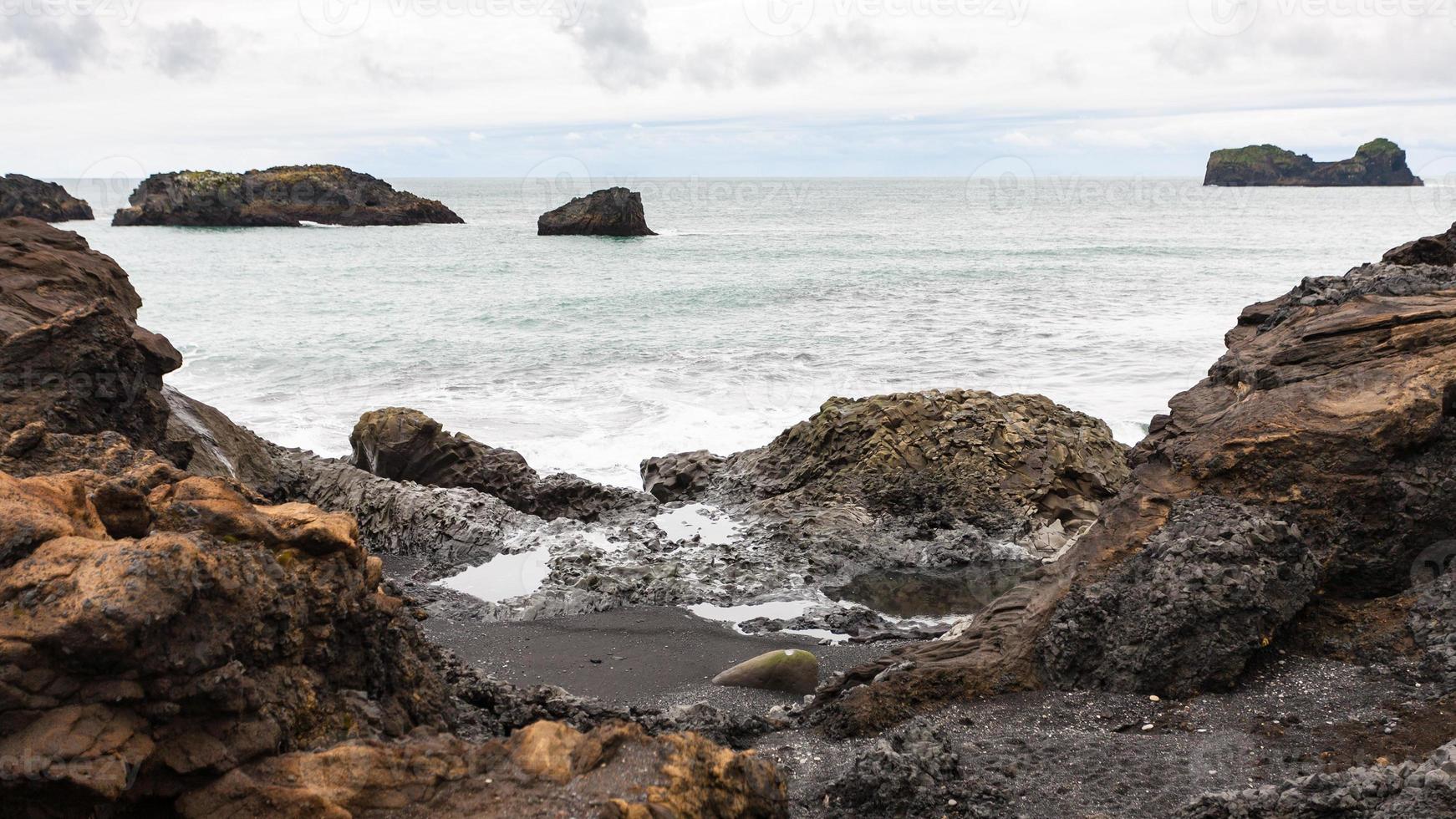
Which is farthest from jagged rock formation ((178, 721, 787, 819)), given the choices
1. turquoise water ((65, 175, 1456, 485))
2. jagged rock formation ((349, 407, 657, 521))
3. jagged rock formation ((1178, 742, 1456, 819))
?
turquoise water ((65, 175, 1456, 485))

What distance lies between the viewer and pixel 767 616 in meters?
9.03

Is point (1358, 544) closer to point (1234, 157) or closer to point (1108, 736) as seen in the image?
point (1108, 736)

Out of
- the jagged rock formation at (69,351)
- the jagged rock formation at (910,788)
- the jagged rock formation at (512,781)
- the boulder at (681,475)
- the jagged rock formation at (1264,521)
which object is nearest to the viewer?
the jagged rock formation at (512,781)

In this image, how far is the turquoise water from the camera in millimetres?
17234

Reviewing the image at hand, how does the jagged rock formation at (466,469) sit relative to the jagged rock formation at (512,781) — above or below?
below

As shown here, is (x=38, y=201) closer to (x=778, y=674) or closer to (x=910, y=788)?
(x=778, y=674)

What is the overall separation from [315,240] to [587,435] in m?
56.0

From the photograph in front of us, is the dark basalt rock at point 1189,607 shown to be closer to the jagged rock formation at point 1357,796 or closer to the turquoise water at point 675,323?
the jagged rock formation at point 1357,796

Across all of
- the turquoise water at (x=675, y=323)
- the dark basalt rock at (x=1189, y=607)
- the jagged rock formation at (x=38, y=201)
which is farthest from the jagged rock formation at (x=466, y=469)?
the jagged rock formation at (x=38, y=201)

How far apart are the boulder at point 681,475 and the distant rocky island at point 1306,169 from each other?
598 ft

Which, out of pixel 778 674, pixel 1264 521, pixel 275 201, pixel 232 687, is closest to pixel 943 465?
pixel 778 674

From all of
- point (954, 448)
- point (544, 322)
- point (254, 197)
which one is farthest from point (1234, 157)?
point (954, 448)

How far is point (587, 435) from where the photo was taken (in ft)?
51.3

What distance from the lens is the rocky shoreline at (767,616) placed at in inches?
147
